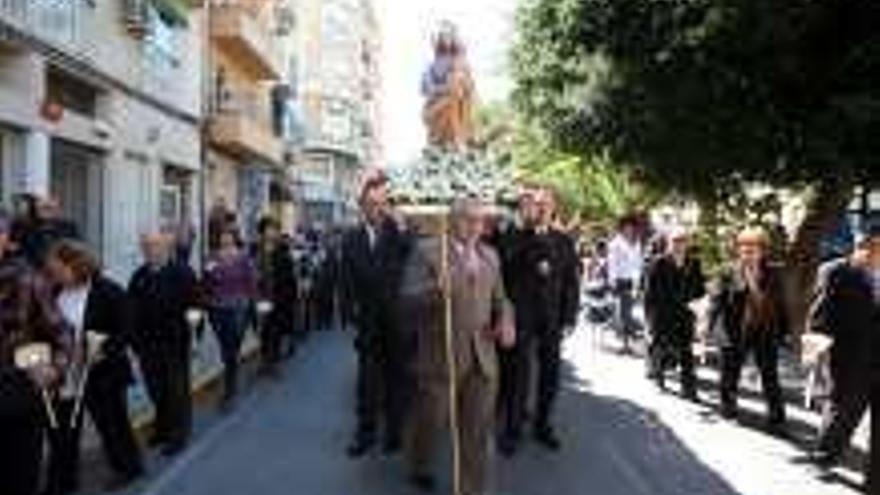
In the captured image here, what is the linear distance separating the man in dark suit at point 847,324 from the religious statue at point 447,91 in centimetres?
517

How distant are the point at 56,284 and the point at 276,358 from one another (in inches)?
418

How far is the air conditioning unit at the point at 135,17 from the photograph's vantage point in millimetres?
31375

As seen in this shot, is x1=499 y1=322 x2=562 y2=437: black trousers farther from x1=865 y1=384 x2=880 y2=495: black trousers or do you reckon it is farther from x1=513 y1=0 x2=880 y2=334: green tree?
x1=513 y1=0 x2=880 y2=334: green tree

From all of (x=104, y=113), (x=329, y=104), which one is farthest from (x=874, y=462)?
(x=329, y=104)

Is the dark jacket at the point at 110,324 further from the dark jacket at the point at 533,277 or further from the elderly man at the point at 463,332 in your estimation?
the dark jacket at the point at 533,277

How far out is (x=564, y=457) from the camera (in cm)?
1525

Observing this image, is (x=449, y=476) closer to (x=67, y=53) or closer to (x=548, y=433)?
(x=548, y=433)

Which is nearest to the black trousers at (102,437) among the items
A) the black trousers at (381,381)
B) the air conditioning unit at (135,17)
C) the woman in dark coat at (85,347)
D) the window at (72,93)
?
the woman in dark coat at (85,347)

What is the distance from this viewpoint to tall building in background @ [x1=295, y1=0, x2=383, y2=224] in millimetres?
90181

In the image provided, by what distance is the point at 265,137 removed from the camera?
55094 mm

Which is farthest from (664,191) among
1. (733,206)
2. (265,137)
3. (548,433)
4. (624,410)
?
(265,137)

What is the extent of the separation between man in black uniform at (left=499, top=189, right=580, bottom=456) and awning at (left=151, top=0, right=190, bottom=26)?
63.2ft

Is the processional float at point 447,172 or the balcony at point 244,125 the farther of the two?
the balcony at point 244,125

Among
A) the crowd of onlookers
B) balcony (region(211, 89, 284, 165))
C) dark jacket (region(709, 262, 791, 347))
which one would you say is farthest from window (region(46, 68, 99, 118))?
balcony (region(211, 89, 284, 165))
